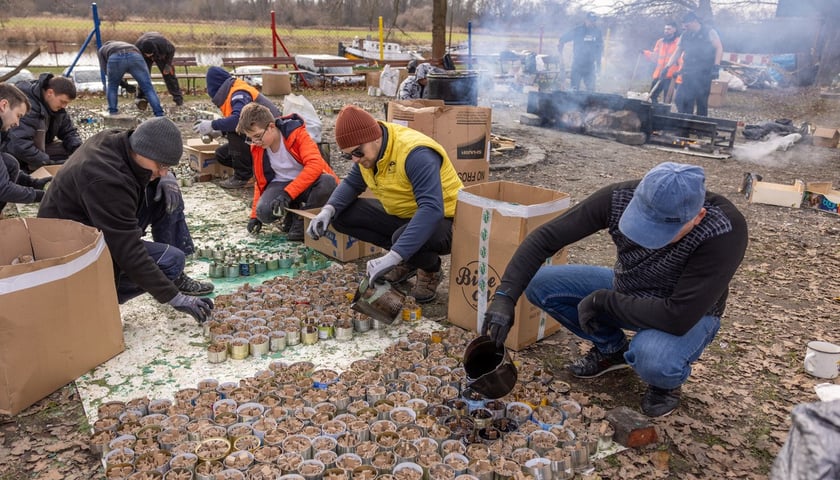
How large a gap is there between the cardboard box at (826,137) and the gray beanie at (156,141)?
9.64 m

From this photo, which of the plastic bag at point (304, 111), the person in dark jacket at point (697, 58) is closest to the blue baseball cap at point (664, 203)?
the plastic bag at point (304, 111)

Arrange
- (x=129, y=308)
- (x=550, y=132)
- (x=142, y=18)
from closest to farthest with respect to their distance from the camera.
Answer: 1. (x=129, y=308)
2. (x=550, y=132)
3. (x=142, y=18)

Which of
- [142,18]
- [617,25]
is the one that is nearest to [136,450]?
[617,25]

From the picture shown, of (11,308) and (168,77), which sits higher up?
(168,77)

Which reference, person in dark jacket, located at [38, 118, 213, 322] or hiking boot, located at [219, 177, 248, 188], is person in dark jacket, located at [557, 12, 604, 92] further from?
person in dark jacket, located at [38, 118, 213, 322]

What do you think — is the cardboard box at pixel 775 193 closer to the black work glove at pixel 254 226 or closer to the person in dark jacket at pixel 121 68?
the black work glove at pixel 254 226

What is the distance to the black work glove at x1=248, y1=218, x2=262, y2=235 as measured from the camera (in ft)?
15.3

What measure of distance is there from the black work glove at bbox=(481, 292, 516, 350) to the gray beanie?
1677 mm

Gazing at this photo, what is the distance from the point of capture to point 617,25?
605 inches

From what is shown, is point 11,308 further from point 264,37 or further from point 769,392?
point 264,37

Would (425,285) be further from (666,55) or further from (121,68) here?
(666,55)

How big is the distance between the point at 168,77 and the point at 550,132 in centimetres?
645

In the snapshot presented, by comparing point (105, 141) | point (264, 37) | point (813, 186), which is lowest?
point (813, 186)

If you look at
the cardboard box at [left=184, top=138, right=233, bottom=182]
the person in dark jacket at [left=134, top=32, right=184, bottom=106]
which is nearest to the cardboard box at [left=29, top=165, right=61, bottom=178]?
the cardboard box at [left=184, top=138, right=233, bottom=182]
